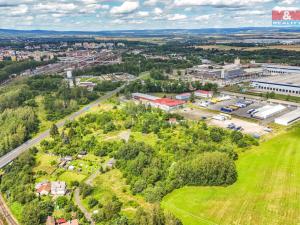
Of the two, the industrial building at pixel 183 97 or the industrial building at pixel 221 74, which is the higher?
the industrial building at pixel 221 74

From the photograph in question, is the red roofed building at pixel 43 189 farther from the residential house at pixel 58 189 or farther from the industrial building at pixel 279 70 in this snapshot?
the industrial building at pixel 279 70

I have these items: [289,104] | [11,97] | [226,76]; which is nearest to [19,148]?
[11,97]

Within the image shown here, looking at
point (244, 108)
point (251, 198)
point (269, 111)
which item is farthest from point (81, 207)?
point (244, 108)

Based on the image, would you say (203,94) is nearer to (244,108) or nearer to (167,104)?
(244,108)

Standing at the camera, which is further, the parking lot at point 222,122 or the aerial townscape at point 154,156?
the parking lot at point 222,122

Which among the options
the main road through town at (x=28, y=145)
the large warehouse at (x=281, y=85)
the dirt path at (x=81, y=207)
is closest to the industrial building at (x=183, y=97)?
the main road through town at (x=28, y=145)

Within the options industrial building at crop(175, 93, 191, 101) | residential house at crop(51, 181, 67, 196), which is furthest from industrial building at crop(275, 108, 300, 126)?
residential house at crop(51, 181, 67, 196)
